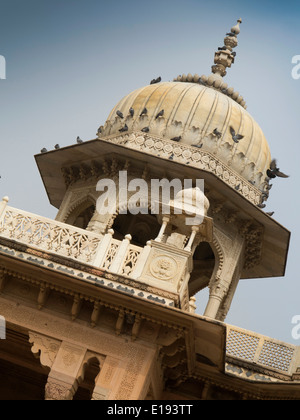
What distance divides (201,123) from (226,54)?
2.84 metres

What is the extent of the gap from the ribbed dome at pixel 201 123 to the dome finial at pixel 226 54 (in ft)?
3.69

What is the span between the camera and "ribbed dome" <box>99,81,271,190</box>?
2066 cm

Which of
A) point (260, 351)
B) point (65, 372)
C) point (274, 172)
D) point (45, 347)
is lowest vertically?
point (65, 372)

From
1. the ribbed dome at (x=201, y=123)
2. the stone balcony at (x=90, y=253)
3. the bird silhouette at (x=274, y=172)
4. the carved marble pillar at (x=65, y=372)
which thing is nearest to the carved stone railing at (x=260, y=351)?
the stone balcony at (x=90, y=253)

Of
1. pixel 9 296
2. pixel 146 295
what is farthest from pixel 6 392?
pixel 146 295

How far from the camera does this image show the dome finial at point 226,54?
22.8 meters

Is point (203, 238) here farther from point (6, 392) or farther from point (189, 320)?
point (6, 392)

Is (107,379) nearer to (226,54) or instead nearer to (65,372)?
A: (65,372)

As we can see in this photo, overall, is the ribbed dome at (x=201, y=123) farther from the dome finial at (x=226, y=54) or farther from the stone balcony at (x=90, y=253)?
the stone balcony at (x=90, y=253)

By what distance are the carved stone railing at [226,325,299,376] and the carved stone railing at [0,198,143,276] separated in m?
2.50

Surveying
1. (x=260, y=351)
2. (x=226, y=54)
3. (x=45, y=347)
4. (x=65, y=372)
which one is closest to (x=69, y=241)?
(x=45, y=347)

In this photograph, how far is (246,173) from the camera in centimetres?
2083

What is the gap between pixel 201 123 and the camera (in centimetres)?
2083

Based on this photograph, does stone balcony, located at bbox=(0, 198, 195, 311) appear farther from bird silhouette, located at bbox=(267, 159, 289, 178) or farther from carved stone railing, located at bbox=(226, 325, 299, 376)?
bird silhouette, located at bbox=(267, 159, 289, 178)
